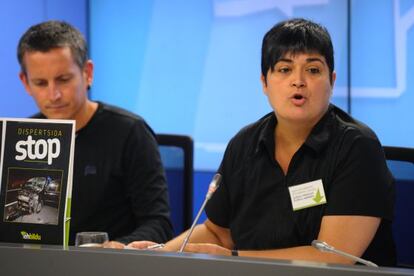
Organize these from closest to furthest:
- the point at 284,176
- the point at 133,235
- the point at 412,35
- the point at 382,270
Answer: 1. the point at 382,270
2. the point at 284,176
3. the point at 133,235
4. the point at 412,35

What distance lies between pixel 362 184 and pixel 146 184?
2.85 ft

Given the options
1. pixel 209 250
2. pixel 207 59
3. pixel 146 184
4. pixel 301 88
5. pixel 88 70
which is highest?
pixel 207 59

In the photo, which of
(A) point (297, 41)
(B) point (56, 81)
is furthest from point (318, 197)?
(B) point (56, 81)

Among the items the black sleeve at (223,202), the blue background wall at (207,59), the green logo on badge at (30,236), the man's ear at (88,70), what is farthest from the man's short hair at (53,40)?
the blue background wall at (207,59)

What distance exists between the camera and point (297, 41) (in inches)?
75.6

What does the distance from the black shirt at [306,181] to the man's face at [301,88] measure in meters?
0.06

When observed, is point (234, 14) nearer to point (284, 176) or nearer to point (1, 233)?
point (284, 176)

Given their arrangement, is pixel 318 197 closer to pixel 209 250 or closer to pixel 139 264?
pixel 209 250

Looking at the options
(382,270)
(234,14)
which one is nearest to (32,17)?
(234,14)

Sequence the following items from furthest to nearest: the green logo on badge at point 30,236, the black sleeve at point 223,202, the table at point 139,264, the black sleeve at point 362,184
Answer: the black sleeve at point 223,202 → the black sleeve at point 362,184 → the green logo on badge at point 30,236 → the table at point 139,264

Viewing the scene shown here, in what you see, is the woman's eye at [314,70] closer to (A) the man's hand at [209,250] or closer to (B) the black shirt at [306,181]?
(B) the black shirt at [306,181]

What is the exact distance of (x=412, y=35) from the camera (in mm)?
3645

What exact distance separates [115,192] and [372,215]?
1002mm

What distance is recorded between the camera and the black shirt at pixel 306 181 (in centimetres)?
179
